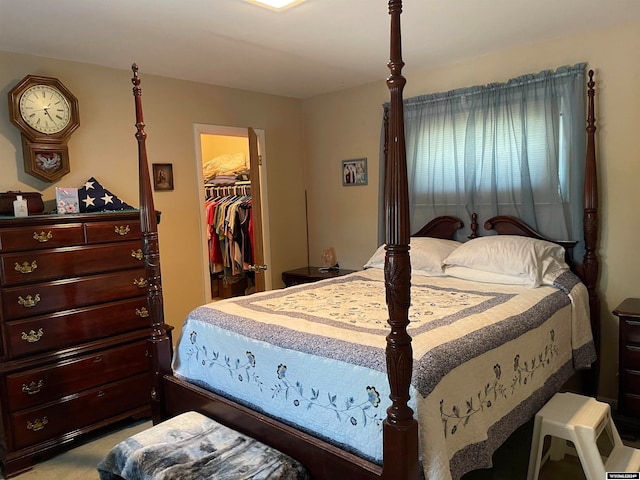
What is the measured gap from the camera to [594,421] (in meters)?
2.10

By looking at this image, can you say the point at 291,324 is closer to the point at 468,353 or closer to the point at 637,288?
the point at 468,353

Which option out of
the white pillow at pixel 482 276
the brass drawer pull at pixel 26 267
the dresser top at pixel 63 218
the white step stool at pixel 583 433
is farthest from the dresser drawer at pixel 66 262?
the white step stool at pixel 583 433

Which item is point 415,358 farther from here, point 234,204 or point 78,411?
point 234,204

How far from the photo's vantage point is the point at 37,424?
2.77 metres

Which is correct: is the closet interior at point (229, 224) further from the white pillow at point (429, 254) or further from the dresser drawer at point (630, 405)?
the dresser drawer at point (630, 405)

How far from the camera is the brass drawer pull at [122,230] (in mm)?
3094

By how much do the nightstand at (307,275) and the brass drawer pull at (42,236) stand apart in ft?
7.20

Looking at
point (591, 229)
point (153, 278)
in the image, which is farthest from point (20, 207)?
point (591, 229)

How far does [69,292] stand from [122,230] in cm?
50

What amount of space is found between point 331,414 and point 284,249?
9.87ft

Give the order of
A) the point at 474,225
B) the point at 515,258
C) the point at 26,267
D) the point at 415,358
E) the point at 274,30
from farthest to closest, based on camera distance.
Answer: the point at 474,225 → the point at 515,258 → the point at 274,30 → the point at 26,267 → the point at 415,358

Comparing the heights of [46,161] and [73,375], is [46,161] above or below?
above

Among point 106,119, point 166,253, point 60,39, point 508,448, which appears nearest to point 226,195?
point 166,253

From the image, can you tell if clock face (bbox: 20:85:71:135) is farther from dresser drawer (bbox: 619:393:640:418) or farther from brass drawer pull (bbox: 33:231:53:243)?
dresser drawer (bbox: 619:393:640:418)
